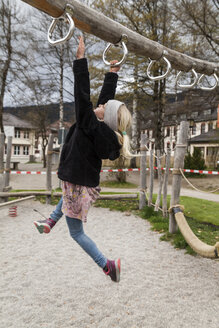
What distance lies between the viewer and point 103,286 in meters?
3.53

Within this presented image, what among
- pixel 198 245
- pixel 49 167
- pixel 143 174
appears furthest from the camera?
pixel 49 167

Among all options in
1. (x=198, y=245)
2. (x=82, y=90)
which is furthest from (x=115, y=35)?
(x=198, y=245)

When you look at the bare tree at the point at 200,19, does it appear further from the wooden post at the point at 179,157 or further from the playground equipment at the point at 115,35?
the playground equipment at the point at 115,35

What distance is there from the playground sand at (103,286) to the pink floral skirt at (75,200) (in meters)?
1.23

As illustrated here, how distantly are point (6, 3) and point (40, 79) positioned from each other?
472 centimetres

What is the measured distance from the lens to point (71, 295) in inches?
129

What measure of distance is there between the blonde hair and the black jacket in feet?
0.17

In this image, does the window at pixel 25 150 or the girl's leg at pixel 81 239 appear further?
the window at pixel 25 150

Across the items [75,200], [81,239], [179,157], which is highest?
[179,157]

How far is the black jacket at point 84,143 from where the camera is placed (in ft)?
6.15

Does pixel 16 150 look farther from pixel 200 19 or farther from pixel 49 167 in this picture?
pixel 49 167

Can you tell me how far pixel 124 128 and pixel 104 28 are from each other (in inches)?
28.6

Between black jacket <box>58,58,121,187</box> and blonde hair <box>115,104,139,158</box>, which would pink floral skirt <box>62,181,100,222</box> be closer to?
black jacket <box>58,58,121,187</box>

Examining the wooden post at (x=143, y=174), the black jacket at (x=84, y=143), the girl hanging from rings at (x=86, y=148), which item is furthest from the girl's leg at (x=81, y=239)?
the wooden post at (x=143, y=174)
